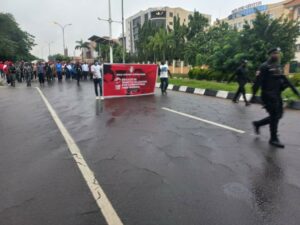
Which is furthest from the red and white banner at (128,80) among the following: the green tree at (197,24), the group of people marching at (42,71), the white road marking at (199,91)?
the green tree at (197,24)

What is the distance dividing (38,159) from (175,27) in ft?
165

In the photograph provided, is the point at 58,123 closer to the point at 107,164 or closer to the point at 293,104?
the point at 107,164

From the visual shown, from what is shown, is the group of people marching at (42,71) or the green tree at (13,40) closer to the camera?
the group of people marching at (42,71)

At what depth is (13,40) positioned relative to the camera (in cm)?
6178

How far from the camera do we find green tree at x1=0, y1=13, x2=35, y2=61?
5262 cm

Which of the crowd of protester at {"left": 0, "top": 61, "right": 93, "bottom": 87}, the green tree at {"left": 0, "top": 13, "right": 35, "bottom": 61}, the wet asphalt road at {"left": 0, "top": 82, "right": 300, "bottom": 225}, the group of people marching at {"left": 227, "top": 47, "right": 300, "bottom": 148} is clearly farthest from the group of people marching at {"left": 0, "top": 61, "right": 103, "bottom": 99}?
the green tree at {"left": 0, "top": 13, "right": 35, "bottom": 61}

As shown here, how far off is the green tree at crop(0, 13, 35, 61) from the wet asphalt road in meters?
50.3

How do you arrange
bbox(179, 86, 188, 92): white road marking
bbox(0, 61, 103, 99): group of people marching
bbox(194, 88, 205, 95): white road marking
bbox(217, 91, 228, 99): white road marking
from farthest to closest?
bbox(0, 61, 103, 99): group of people marching, bbox(179, 86, 188, 92): white road marking, bbox(194, 88, 205, 95): white road marking, bbox(217, 91, 228, 99): white road marking

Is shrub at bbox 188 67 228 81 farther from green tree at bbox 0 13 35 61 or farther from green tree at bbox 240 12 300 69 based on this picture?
green tree at bbox 0 13 35 61

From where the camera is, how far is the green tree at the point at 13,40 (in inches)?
2072

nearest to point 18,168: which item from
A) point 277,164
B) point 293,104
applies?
point 277,164

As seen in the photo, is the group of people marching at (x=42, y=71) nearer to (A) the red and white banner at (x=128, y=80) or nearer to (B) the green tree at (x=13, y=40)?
(A) the red and white banner at (x=128, y=80)

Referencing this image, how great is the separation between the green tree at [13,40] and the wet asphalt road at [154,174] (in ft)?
165

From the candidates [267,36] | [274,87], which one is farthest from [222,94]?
[267,36]
